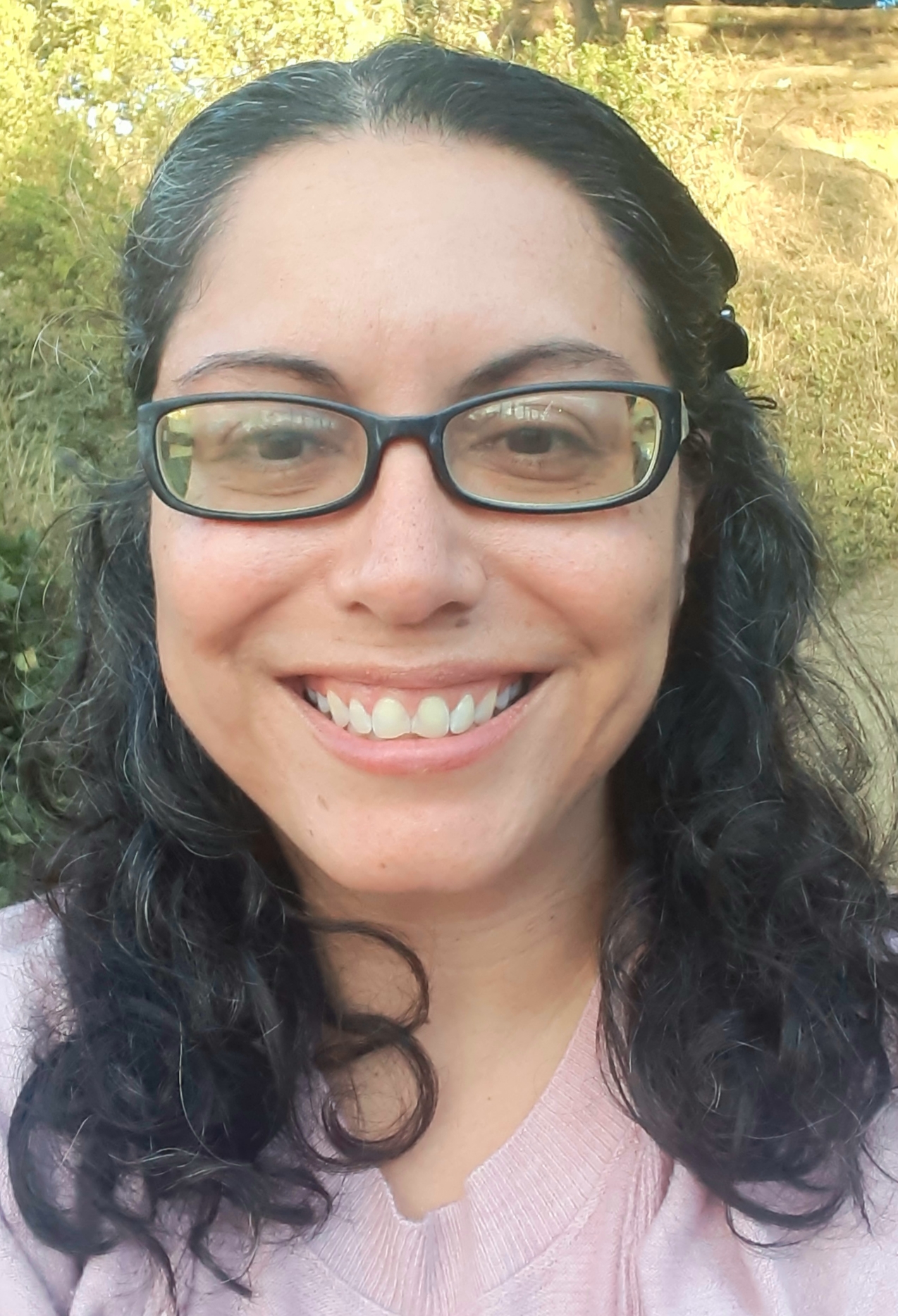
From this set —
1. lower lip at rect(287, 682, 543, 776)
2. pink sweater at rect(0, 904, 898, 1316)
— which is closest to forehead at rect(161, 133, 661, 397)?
lower lip at rect(287, 682, 543, 776)

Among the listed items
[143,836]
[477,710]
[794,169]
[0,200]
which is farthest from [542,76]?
[794,169]

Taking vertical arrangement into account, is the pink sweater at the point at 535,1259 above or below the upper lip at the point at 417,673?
below

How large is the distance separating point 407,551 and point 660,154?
334cm

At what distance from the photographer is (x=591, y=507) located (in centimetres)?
100

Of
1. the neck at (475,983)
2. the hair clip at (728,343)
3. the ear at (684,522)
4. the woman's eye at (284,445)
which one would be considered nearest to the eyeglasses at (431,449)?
the woman's eye at (284,445)

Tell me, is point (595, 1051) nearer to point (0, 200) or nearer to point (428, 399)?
point (428, 399)

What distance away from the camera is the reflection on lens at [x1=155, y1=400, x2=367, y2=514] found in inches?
38.9

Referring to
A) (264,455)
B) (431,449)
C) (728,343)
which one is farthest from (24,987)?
(728,343)

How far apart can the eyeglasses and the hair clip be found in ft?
0.96

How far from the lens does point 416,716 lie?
1023 mm

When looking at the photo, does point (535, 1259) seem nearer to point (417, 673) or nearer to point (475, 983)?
point (475, 983)

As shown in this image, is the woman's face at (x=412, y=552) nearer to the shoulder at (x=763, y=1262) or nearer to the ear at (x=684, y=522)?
the ear at (x=684, y=522)

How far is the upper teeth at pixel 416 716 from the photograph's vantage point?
1021mm

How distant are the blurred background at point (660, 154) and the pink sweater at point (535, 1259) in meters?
1.65
